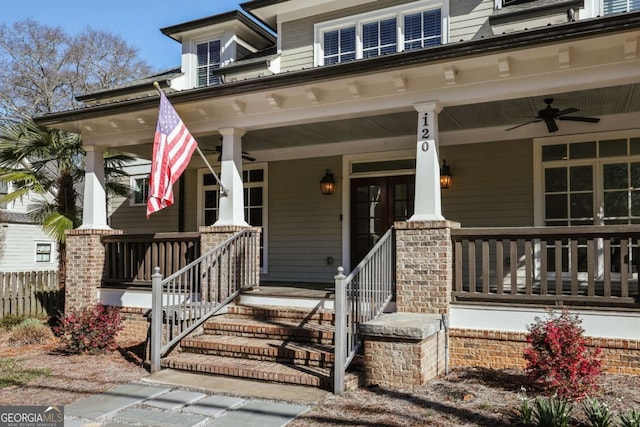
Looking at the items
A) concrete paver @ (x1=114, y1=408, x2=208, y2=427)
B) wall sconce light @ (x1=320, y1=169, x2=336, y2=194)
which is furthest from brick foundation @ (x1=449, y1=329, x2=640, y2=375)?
wall sconce light @ (x1=320, y1=169, x2=336, y2=194)

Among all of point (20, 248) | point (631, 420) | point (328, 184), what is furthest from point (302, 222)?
point (20, 248)

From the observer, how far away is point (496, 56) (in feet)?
18.6

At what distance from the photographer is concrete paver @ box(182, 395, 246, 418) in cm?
465

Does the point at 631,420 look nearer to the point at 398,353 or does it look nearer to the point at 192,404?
the point at 398,353

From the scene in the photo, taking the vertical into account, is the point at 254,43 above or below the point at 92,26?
below

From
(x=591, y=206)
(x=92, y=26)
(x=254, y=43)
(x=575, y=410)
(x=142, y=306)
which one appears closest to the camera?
(x=575, y=410)

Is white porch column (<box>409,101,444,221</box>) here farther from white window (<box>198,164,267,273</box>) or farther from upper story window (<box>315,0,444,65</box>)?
white window (<box>198,164,267,273</box>)

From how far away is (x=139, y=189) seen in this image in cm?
1196

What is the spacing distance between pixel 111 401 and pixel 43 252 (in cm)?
1721

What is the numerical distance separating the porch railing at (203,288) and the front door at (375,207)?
2410mm

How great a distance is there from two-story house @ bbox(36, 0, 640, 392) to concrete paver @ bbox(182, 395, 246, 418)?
2.33 metres

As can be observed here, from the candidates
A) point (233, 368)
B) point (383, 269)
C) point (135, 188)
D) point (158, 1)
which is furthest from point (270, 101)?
point (158, 1)

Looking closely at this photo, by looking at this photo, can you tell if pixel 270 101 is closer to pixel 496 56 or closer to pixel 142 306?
pixel 496 56

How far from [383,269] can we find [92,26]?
931 inches
